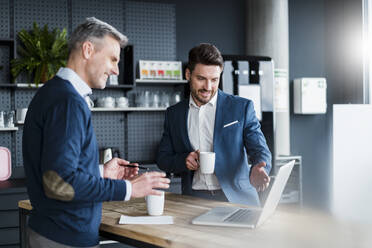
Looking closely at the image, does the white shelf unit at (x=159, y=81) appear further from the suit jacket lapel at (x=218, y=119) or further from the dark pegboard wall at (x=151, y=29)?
the suit jacket lapel at (x=218, y=119)

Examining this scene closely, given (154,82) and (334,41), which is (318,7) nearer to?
(334,41)

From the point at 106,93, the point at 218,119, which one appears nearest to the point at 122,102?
the point at 106,93

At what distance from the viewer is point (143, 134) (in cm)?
509

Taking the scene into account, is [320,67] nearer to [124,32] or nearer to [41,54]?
Answer: [124,32]

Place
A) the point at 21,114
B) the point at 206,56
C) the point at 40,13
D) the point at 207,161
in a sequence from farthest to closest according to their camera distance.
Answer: the point at 40,13 → the point at 21,114 → the point at 206,56 → the point at 207,161

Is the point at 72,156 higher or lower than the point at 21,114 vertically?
lower

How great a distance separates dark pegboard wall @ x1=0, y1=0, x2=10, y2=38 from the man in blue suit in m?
2.66

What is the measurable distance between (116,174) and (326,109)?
15.3 ft

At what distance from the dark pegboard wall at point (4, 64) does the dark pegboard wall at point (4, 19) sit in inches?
5.0

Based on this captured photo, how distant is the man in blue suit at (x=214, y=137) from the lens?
2.44 meters

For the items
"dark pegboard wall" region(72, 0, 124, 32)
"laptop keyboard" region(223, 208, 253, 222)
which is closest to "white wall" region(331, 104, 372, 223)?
"laptop keyboard" region(223, 208, 253, 222)

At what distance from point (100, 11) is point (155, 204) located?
345 cm

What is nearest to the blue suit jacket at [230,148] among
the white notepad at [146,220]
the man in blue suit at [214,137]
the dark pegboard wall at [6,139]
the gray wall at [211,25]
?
the man in blue suit at [214,137]

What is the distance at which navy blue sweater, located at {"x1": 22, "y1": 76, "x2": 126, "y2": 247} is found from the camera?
4.89 ft
